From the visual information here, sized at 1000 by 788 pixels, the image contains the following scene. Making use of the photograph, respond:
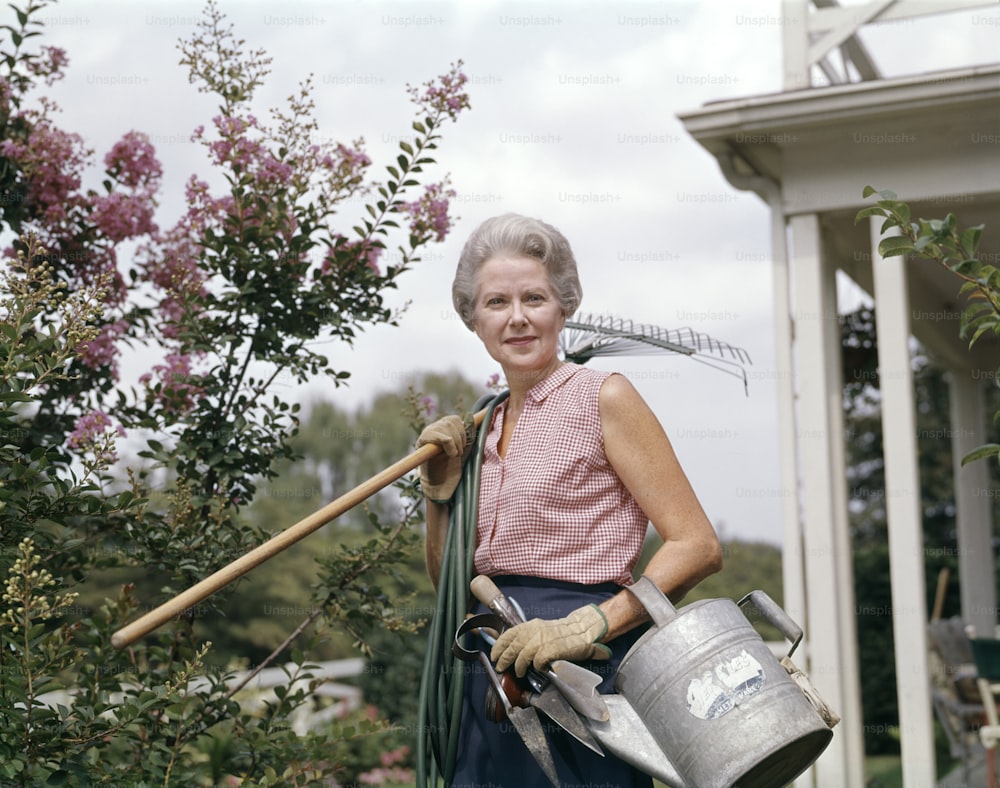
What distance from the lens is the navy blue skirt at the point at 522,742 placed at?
6.35 ft

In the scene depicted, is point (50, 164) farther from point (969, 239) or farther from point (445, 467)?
point (969, 239)

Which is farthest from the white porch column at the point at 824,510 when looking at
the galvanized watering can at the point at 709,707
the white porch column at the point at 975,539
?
the white porch column at the point at 975,539

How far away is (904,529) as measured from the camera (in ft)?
16.0

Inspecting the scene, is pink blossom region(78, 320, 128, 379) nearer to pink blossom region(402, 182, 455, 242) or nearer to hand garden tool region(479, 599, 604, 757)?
pink blossom region(402, 182, 455, 242)

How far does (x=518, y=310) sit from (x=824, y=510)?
3340mm

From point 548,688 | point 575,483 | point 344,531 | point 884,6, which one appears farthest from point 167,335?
point 344,531

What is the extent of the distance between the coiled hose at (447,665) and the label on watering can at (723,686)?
533 millimetres

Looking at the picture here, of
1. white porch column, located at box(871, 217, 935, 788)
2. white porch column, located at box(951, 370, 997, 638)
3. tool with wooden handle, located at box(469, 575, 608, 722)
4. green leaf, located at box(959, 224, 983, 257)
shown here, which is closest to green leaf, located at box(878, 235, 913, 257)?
green leaf, located at box(959, 224, 983, 257)

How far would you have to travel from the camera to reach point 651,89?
974cm

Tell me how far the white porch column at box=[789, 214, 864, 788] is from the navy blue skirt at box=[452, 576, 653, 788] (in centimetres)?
319

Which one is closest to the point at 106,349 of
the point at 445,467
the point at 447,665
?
the point at 445,467

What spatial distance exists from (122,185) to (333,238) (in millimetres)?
788

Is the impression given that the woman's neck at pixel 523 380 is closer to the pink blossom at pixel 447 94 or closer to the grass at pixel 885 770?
the pink blossom at pixel 447 94

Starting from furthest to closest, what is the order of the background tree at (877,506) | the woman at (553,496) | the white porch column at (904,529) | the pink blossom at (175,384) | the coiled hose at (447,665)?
1. the background tree at (877,506)
2. the white porch column at (904,529)
3. the pink blossom at (175,384)
4. the coiled hose at (447,665)
5. the woman at (553,496)
